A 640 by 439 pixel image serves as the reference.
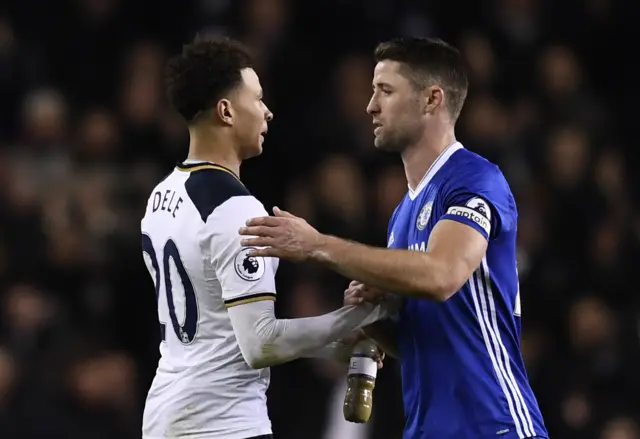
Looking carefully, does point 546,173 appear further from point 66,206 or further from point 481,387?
point 481,387

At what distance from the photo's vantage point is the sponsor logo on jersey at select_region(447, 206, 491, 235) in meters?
4.12

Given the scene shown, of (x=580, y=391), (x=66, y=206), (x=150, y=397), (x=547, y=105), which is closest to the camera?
(x=150, y=397)

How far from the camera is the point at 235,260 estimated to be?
404 cm

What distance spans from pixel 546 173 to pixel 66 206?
323cm

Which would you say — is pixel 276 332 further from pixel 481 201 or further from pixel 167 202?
pixel 481 201

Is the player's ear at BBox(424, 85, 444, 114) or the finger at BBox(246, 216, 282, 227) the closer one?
the finger at BBox(246, 216, 282, 227)

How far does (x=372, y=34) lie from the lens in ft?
31.7

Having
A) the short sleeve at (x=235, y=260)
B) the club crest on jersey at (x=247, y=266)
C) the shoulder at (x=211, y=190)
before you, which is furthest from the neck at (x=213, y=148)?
the club crest on jersey at (x=247, y=266)

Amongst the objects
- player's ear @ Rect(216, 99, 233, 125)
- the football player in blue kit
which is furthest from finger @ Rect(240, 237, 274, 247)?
player's ear @ Rect(216, 99, 233, 125)

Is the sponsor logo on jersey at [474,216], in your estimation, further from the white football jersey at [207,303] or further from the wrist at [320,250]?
the white football jersey at [207,303]

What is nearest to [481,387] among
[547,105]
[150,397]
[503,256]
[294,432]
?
[503,256]

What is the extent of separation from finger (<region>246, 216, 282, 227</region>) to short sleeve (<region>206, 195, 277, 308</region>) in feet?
0.31

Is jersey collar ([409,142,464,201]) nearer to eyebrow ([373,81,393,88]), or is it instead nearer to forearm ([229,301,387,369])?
eyebrow ([373,81,393,88])

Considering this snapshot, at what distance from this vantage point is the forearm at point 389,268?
13.0ft
